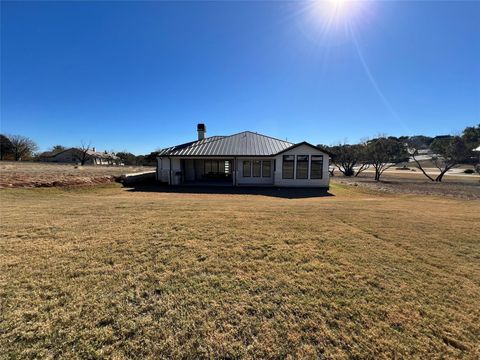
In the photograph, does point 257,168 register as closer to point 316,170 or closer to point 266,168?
point 266,168

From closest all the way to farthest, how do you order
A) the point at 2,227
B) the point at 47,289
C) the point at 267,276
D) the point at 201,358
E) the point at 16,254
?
the point at 201,358 → the point at 47,289 → the point at 267,276 → the point at 16,254 → the point at 2,227

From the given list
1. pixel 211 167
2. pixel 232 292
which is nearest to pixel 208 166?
pixel 211 167

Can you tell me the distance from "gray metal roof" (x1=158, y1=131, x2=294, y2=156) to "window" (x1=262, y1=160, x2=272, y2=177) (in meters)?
0.97

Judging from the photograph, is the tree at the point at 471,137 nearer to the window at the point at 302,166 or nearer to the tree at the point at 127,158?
the window at the point at 302,166

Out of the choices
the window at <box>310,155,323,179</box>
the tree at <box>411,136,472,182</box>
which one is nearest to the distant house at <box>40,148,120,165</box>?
the window at <box>310,155,323,179</box>

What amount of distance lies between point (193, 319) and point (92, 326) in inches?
41.4

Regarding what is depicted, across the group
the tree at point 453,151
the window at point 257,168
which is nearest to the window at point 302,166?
the window at point 257,168

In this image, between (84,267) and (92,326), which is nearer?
(92,326)

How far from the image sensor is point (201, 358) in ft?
6.51

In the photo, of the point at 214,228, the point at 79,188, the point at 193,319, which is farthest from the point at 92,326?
the point at 79,188

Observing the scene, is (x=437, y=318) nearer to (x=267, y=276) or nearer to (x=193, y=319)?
(x=267, y=276)

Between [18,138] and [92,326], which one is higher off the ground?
[18,138]

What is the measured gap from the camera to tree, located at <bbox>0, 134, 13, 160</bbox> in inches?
2259

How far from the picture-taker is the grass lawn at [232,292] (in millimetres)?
2143
